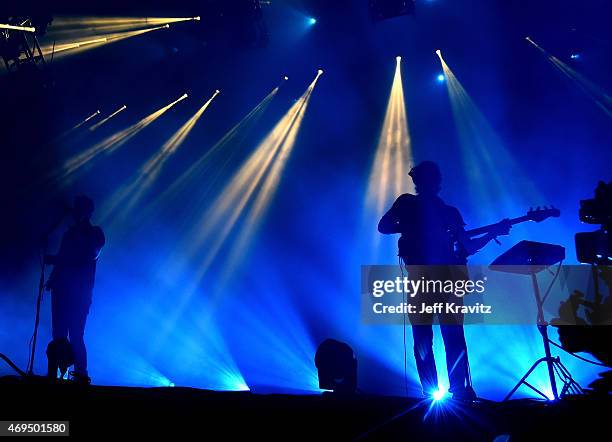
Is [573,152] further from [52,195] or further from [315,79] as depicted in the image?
[52,195]

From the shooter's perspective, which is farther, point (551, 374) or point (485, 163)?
point (485, 163)

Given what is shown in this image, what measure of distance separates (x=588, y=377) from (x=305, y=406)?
4.56 meters

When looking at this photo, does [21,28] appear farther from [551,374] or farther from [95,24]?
[551,374]

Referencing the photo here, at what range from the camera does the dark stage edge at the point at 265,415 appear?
2.12 m

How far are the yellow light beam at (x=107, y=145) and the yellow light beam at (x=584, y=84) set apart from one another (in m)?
7.17

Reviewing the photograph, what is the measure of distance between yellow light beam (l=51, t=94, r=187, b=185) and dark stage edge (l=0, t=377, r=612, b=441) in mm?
6408

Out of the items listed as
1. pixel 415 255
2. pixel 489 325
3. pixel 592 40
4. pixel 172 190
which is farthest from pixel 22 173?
pixel 592 40

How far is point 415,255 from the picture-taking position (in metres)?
3.37

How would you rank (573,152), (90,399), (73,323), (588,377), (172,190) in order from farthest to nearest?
1. (172,190)
2. (573,152)
3. (588,377)
4. (73,323)
5. (90,399)

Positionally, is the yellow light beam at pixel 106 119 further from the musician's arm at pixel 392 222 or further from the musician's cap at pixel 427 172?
the musician's cap at pixel 427 172

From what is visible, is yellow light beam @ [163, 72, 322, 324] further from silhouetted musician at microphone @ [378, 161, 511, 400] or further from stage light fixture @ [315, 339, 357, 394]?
silhouetted musician at microphone @ [378, 161, 511, 400]

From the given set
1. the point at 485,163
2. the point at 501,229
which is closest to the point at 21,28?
the point at 501,229

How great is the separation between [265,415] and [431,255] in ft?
6.00

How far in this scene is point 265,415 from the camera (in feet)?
7.33
